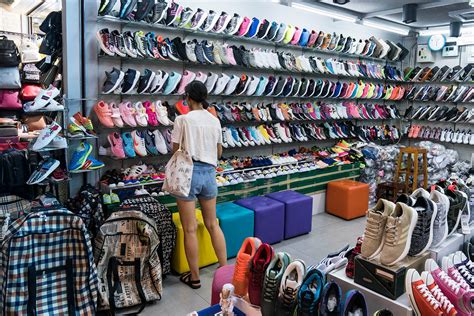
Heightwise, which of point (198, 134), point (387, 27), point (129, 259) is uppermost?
point (387, 27)

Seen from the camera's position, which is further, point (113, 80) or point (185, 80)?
point (185, 80)

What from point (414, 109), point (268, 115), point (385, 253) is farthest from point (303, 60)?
point (385, 253)

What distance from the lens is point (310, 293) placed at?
1547mm

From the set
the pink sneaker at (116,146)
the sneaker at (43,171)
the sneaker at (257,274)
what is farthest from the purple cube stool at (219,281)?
the pink sneaker at (116,146)

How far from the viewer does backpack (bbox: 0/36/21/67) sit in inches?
123

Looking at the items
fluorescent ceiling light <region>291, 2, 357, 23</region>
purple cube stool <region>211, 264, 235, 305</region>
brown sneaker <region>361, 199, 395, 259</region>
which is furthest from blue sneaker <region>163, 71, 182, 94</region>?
brown sneaker <region>361, 199, 395, 259</region>

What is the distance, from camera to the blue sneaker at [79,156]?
349 centimetres

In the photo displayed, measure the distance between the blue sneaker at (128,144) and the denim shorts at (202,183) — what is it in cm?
113

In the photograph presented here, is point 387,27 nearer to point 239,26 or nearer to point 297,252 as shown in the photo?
point 239,26

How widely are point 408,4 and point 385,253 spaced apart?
515 cm

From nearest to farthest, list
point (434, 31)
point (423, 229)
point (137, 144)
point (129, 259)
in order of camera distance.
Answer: point (423, 229), point (129, 259), point (137, 144), point (434, 31)

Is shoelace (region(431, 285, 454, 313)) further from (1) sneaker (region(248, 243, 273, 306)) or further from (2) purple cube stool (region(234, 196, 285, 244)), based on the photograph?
(2) purple cube stool (region(234, 196, 285, 244))

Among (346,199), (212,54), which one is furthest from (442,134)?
(212,54)

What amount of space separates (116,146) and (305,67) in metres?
2.94
